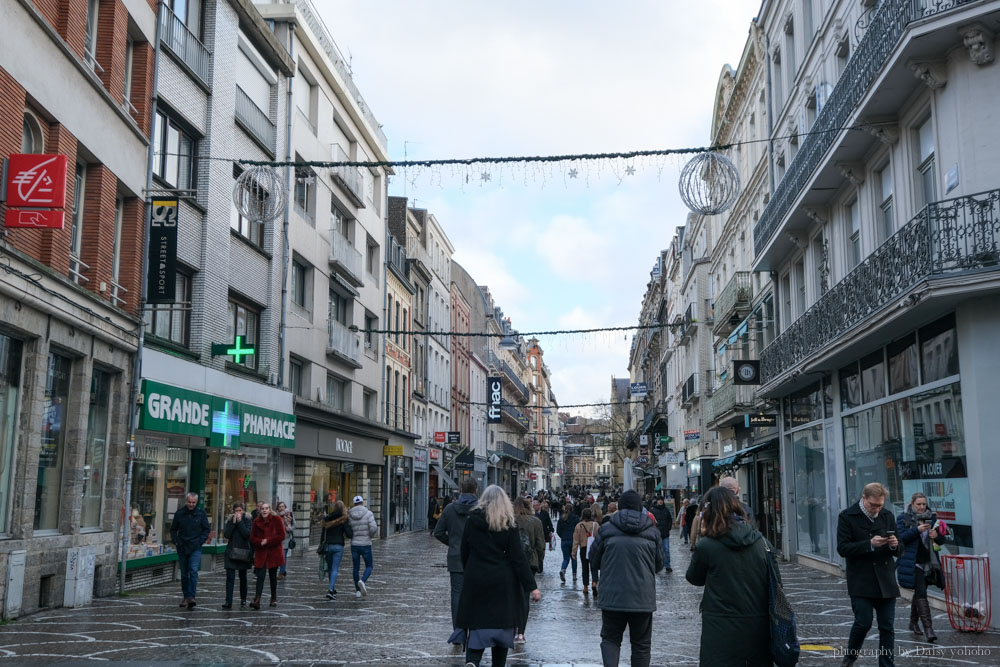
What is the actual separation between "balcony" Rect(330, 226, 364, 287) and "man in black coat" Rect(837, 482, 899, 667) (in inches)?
956

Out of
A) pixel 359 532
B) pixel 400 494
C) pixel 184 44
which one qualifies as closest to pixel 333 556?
pixel 359 532

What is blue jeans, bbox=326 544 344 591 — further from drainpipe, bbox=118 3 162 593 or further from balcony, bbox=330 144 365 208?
balcony, bbox=330 144 365 208

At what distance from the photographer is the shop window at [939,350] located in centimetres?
1422

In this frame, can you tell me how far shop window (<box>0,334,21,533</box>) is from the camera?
13.5 m

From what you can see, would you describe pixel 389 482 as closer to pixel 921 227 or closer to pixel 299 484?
pixel 299 484

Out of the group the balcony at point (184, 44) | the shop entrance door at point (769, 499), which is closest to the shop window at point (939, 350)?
the shop entrance door at point (769, 499)

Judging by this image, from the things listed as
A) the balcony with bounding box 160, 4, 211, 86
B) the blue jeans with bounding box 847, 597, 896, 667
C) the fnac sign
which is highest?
the balcony with bounding box 160, 4, 211, 86

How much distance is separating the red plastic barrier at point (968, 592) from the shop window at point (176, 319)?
43.9 ft

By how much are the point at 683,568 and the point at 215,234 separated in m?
13.4

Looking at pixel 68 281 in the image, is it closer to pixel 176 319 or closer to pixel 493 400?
pixel 176 319

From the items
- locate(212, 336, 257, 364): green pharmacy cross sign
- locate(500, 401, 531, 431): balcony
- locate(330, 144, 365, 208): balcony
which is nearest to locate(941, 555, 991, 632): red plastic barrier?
locate(212, 336, 257, 364): green pharmacy cross sign

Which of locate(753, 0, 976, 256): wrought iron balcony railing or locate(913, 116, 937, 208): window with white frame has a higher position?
locate(753, 0, 976, 256): wrought iron balcony railing

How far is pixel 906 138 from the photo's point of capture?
53.5 ft

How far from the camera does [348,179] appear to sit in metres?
33.8
